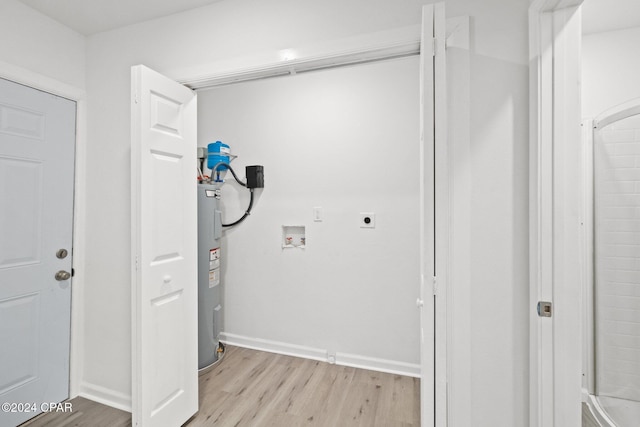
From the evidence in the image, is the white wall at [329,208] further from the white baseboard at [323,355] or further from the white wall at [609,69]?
the white wall at [609,69]

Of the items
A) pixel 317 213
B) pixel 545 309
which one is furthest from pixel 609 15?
pixel 317 213

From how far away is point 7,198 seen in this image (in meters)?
1.69

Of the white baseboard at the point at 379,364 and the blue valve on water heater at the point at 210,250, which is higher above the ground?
the blue valve on water heater at the point at 210,250

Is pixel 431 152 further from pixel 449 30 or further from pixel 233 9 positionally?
pixel 233 9

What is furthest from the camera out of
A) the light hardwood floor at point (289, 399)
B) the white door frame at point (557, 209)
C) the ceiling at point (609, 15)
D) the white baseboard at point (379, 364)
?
the white baseboard at point (379, 364)

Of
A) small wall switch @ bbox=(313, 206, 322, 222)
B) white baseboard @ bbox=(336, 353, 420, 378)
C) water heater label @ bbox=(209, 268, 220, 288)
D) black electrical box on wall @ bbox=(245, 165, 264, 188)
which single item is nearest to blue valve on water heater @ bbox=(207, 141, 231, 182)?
black electrical box on wall @ bbox=(245, 165, 264, 188)

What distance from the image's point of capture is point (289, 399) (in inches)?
80.1

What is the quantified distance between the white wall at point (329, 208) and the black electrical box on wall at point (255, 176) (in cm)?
7

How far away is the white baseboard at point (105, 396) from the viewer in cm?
192

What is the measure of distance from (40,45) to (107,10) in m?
0.48

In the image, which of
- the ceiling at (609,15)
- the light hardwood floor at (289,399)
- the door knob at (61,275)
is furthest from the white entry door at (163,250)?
the ceiling at (609,15)

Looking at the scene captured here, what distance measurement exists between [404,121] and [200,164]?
1.94 m

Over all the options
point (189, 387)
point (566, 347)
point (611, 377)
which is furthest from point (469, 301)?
point (189, 387)

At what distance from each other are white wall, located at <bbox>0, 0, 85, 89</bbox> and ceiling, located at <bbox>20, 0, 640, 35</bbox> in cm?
6
